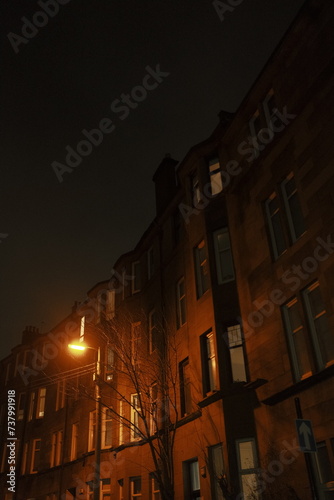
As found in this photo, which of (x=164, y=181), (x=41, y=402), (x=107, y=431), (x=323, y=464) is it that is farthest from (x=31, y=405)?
(x=323, y=464)

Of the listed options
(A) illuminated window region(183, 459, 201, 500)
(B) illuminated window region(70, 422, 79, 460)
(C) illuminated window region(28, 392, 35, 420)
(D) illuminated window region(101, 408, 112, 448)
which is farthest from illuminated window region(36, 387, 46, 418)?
(A) illuminated window region(183, 459, 201, 500)

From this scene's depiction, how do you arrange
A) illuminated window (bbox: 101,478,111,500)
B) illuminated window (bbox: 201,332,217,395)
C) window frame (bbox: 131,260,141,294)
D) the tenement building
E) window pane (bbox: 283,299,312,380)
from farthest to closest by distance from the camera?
window frame (bbox: 131,260,141,294) → illuminated window (bbox: 101,478,111,500) → illuminated window (bbox: 201,332,217,395) → window pane (bbox: 283,299,312,380) → the tenement building

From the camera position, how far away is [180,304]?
19984 millimetres

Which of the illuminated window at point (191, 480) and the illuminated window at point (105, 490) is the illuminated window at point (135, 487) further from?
the illuminated window at point (191, 480)

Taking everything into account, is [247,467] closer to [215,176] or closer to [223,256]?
[223,256]

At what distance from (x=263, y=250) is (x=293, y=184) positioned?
2.14 meters

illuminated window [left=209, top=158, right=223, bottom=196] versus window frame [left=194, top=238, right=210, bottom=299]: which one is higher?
illuminated window [left=209, top=158, right=223, bottom=196]

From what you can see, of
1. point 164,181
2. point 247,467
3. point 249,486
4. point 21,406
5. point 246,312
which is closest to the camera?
point 249,486

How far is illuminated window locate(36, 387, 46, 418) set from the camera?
34406 millimetres

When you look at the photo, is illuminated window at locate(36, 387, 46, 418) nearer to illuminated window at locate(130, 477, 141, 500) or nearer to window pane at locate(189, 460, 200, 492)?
illuminated window at locate(130, 477, 141, 500)

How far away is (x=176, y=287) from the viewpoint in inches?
811

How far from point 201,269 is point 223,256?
139cm

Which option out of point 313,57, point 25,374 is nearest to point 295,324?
point 313,57

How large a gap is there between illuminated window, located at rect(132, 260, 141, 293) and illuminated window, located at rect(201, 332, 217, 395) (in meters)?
8.93
